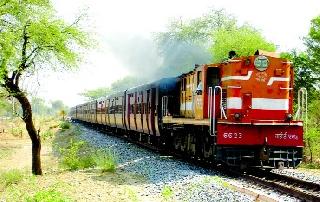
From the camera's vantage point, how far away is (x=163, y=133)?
778 inches

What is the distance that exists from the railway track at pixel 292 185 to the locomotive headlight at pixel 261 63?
297cm

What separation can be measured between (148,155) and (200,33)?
47.5 m

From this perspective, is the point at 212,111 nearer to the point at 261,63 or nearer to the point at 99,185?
the point at 261,63

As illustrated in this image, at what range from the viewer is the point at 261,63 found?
44.7 feet

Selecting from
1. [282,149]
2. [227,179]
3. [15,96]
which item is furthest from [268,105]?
[15,96]

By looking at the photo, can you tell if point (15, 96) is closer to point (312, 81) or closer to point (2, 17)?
point (2, 17)

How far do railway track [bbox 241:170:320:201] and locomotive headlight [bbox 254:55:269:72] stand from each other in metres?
2.97

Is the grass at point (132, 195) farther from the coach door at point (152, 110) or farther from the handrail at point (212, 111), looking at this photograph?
the coach door at point (152, 110)

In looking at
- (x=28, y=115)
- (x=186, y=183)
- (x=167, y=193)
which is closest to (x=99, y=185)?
(x=186, y=183)

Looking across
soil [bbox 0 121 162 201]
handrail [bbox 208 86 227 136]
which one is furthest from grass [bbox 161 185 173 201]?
handrail [bbox 208 86 227 136]

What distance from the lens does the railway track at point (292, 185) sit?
31.7 feet

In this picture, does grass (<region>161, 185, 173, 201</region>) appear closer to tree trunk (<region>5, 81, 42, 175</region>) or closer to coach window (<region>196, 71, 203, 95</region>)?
coach window (<region>196, 71, 203, 95</region>)

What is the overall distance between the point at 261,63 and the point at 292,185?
3.74m

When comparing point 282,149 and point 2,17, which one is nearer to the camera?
point 282,149
